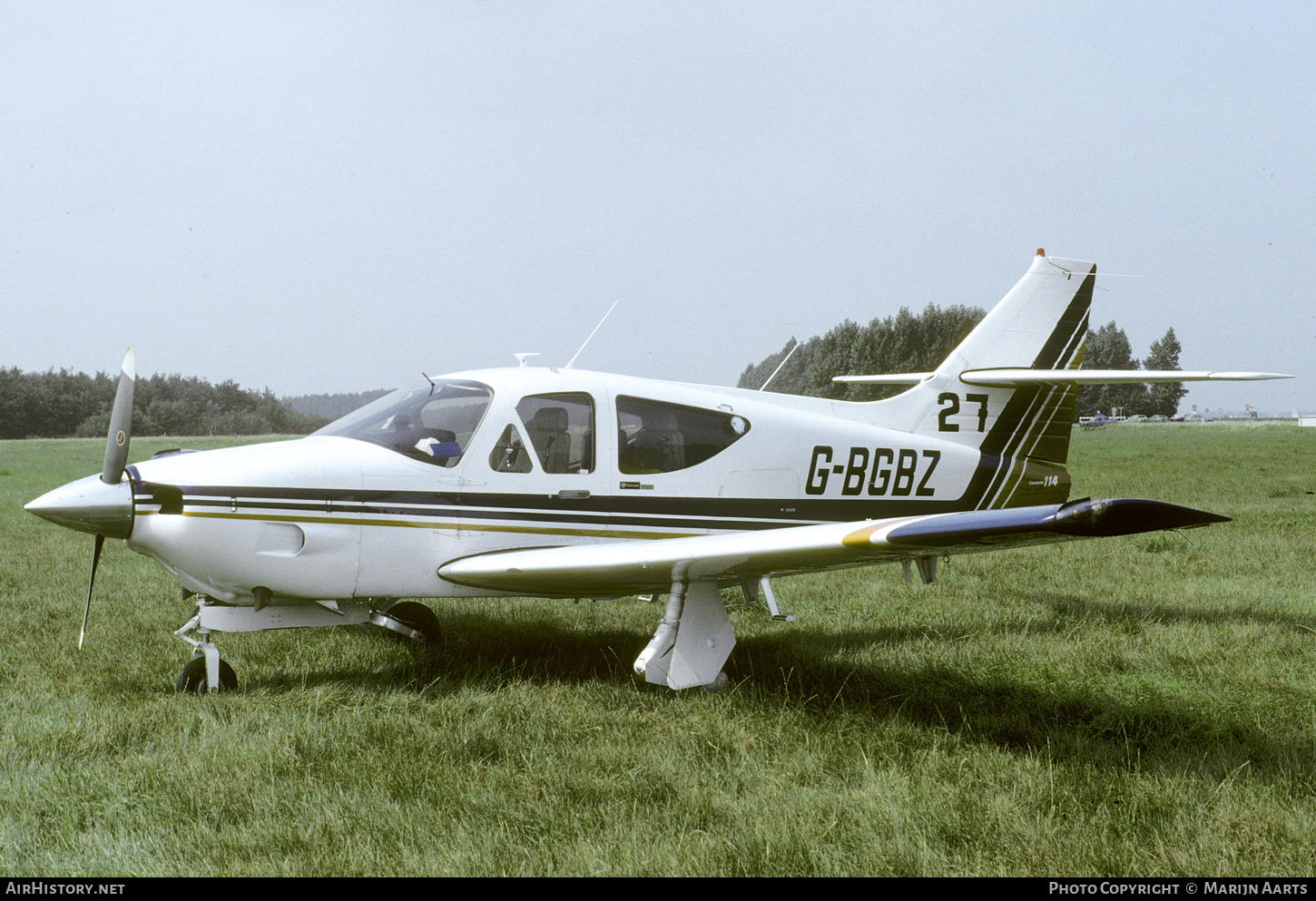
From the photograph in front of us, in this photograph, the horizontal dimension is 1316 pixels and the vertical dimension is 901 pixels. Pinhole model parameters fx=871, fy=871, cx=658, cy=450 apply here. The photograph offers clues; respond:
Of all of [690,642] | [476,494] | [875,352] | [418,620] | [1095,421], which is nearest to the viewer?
[690,642]

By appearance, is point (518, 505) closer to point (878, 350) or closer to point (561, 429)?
point (561, 429)

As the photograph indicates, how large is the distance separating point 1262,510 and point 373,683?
1518 cm

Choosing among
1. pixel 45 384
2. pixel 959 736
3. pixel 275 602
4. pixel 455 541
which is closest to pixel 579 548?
pixel 455 541

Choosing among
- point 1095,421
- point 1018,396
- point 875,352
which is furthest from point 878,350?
point 1018,396

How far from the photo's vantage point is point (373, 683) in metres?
5.77

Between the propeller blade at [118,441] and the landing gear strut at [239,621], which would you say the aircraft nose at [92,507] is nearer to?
the propeller blade at [118,441]

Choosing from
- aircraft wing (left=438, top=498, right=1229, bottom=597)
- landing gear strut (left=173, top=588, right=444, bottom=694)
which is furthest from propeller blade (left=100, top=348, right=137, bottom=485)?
aircraft wing (left=438, top=498, right=1229, bottom=597)

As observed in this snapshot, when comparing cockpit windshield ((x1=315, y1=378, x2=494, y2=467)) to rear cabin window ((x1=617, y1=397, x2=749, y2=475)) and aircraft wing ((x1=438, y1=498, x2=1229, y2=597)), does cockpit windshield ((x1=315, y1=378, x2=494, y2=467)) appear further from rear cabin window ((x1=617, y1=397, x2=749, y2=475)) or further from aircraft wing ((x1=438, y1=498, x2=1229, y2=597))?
rear cabin window ((x1=617, y1=397, x2=749, y2=475))

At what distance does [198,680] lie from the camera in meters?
5.50

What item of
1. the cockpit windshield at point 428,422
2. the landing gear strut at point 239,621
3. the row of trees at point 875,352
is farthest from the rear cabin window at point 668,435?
the row of trees at point 875,352

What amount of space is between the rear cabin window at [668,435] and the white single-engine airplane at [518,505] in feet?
0.04

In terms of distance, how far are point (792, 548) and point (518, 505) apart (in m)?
2.03

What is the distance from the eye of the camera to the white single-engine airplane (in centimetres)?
514
